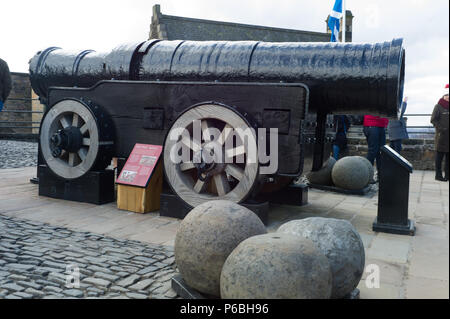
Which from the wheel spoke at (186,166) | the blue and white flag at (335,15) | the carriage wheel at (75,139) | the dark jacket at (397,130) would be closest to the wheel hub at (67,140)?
the carriage wheel at (75,139)

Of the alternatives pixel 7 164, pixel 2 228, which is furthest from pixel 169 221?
pixel 7 164

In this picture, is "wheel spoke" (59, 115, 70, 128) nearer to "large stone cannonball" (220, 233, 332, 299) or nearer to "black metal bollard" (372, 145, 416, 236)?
"black metal bollard" (372, 145, 416, 236)

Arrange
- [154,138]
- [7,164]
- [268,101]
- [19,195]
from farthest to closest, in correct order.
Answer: [7,164]
[19,195]
[154,138]
[268,101]

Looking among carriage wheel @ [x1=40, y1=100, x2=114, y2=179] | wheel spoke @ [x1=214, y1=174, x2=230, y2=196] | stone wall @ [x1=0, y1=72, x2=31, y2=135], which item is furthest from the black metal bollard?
stone wall @ [x1=0, y1=72, x2=31, y2=135]

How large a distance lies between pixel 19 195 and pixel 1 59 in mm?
3019

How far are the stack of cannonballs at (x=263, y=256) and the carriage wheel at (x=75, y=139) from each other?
274cm

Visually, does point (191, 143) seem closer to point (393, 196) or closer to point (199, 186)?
point (199, 186)

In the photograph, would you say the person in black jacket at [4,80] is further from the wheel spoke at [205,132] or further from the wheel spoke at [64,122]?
the wheel spoke at [205,132]

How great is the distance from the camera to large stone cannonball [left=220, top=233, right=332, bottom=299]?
199 cm

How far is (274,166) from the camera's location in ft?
14.0

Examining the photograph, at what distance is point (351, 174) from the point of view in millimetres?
6707

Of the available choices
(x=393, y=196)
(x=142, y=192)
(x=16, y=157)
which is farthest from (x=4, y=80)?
(x=393, y=196)

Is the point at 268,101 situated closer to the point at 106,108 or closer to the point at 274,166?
the point at 274,166

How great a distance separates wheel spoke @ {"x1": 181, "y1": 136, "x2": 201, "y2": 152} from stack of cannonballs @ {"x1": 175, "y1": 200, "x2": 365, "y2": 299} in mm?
1717
